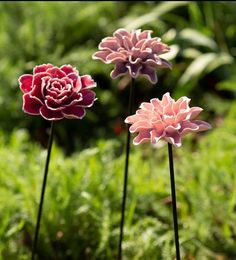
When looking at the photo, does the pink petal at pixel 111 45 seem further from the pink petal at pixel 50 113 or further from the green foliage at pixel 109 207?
the green foliage at pixel 109 207

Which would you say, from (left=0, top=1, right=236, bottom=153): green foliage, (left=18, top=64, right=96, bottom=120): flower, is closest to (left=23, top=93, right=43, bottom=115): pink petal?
(left=18, top=64, right=96, bottom=120): flower

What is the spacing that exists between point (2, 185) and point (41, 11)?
4.45ft

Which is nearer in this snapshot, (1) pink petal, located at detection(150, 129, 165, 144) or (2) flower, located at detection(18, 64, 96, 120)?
(1) pink petal, located at detection(150, 129, 165, 144)

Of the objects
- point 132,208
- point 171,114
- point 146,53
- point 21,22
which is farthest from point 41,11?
point 171,114

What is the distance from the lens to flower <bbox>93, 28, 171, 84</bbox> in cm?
137

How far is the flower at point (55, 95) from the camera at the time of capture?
4.06 feet

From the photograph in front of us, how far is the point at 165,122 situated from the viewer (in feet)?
3.84

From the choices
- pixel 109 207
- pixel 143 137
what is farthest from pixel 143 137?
pixel 109 207

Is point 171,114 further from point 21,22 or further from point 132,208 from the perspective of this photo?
point 21,22

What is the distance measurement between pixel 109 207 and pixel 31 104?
89 centimetres

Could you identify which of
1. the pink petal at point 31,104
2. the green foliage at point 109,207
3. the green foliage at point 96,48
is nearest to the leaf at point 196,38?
the green foliage at point 96,48

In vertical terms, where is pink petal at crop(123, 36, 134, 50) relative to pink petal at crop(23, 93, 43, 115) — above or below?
above

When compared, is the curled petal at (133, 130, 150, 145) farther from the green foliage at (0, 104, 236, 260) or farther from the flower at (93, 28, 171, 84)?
the green foliage at (0, 104, 236, 260)

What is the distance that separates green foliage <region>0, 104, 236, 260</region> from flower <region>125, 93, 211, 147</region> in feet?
2.52
